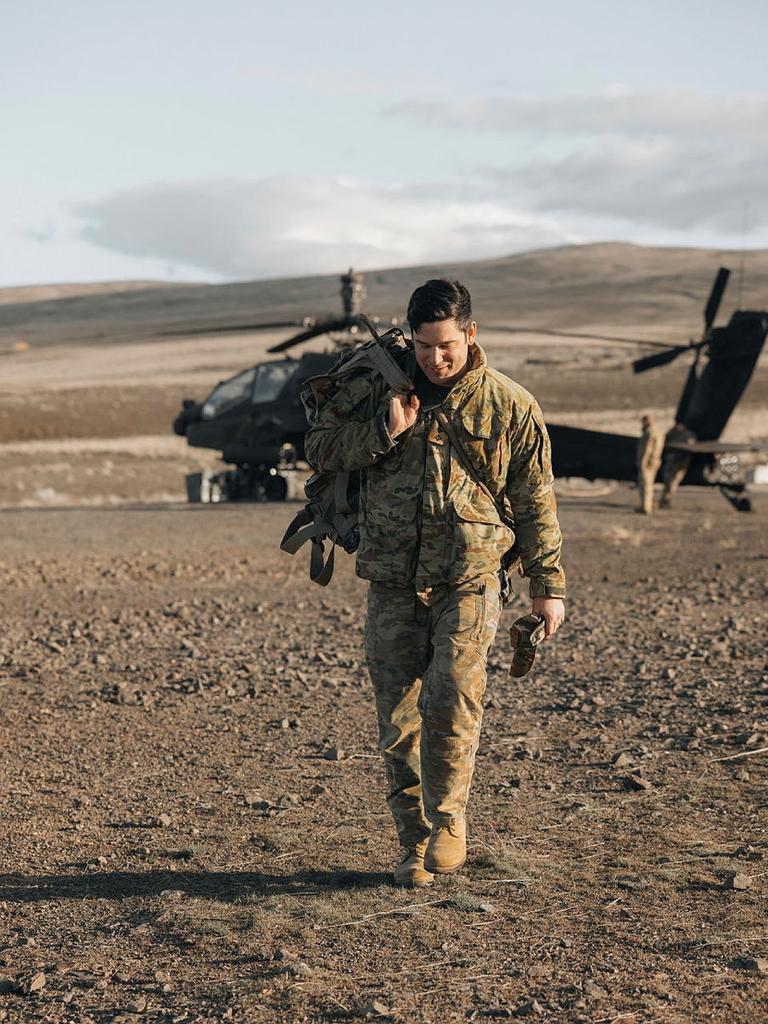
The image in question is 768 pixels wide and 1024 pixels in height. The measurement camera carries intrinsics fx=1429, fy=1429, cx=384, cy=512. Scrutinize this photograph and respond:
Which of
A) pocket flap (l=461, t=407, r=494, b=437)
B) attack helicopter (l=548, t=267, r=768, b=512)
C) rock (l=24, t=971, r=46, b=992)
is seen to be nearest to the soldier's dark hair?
pocket flap (l=461, t=407, r=494, b=437)

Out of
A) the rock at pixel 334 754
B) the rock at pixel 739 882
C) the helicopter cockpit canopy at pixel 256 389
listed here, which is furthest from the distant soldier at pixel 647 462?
the rock at pixel 739 882

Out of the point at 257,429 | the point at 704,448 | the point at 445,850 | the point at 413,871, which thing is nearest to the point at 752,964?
the point at 445,850

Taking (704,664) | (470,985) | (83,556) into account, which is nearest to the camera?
(470,985)

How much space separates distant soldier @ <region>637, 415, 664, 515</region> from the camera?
19859mm

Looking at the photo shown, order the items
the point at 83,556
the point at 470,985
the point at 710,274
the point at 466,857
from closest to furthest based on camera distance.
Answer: the point at 470,985 < the point at 466,857 < the point at 83,556 < the point at 710,274

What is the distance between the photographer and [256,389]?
22359 millimetres

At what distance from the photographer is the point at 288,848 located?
206 inches

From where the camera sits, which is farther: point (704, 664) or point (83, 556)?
point (83, 556)

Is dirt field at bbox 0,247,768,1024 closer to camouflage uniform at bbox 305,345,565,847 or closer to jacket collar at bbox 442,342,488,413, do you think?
camouflage uniform at bbox 305,345,565,847

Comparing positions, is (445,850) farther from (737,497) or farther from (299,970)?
(737,497)

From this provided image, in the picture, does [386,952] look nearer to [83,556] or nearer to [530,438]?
[530,438]

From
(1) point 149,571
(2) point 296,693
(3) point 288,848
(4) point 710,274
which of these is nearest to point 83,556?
(1) point 149,571

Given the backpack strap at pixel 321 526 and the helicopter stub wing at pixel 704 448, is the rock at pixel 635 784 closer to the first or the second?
the backpack strap at pixel 321 526

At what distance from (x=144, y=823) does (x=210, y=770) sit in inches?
31.7
